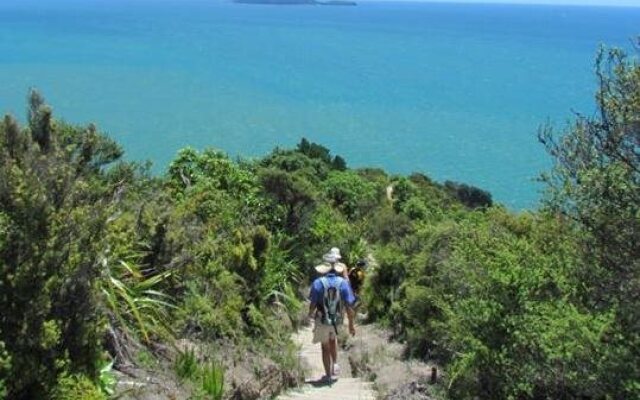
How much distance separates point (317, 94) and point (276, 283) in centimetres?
6893

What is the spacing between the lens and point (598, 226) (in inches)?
275

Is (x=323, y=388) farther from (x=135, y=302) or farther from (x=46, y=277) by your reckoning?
(x=46, y=277)

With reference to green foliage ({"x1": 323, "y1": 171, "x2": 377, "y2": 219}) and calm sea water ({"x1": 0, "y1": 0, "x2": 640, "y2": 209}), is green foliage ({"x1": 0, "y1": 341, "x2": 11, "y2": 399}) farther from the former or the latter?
calm sea water ({"x1": 0, "y1": 0, "x2": 640, "y2": 209})

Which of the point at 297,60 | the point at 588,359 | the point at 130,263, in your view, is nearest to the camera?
the point at 588,359

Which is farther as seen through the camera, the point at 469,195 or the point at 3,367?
the point at 469,195

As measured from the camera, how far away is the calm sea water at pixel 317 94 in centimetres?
5759

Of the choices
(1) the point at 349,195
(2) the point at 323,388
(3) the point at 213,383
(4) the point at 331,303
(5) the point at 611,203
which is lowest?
(2) the point at 323,388

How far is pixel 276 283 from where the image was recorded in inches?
541

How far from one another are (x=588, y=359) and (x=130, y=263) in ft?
15.8

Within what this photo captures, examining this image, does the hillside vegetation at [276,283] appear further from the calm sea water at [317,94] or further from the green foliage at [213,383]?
the calm sea water at [317,94]

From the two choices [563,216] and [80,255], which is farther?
[563,216]

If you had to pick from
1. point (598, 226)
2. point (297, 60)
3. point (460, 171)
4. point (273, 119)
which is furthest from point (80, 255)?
point (297, 60)

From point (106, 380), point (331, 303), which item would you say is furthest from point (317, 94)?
point (106, 380)

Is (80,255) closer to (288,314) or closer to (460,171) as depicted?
(288,314)
